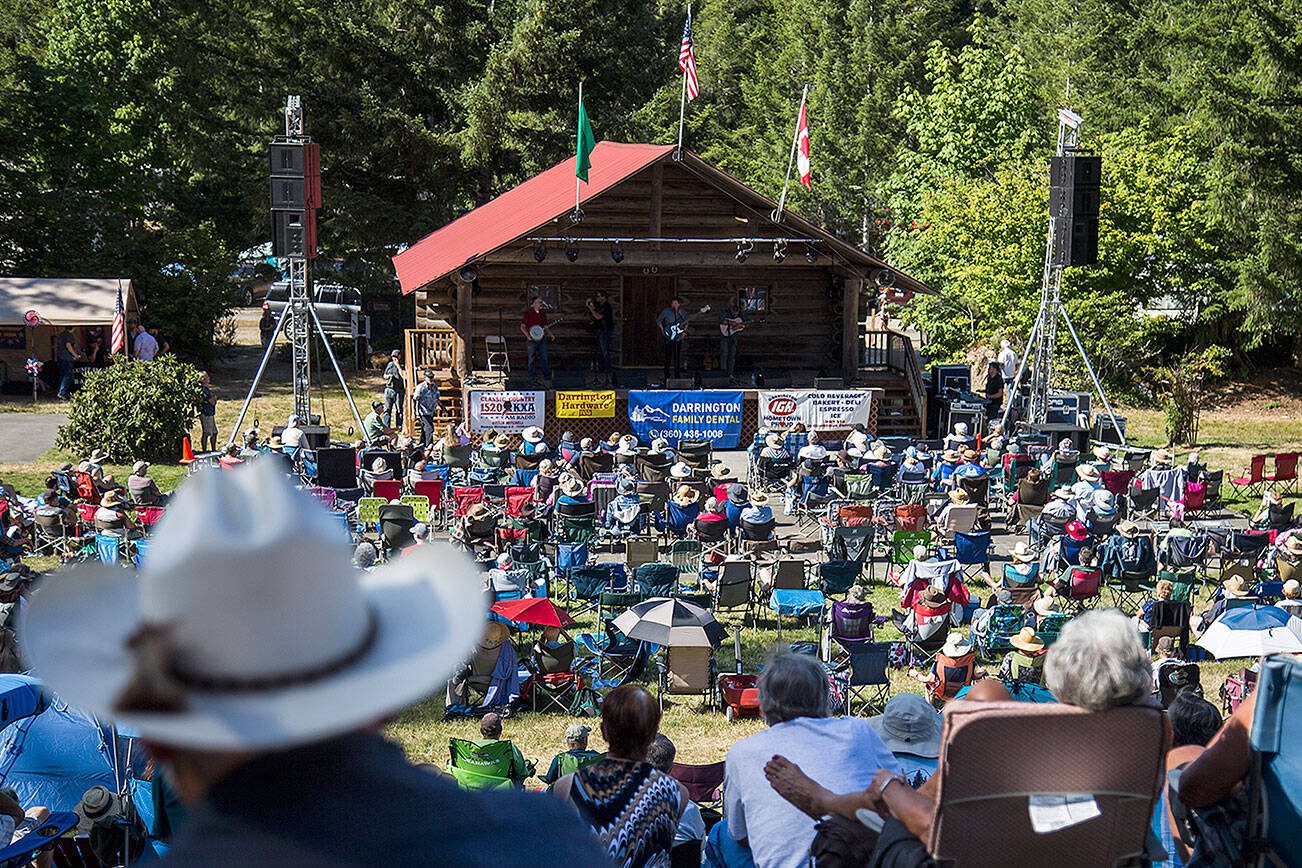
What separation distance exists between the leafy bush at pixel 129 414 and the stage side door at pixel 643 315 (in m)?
8.93

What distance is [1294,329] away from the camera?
102 ft

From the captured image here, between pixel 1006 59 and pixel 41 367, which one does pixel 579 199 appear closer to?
pixel 41 367

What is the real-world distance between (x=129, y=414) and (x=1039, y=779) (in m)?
20.4

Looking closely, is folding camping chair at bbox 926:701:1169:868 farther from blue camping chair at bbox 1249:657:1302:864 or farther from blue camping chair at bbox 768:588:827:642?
blue camping chair at bbox 768:588:827:642

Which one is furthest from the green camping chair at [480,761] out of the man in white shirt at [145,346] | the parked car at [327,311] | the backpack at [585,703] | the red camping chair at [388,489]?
the man in white shirt at [145,346]

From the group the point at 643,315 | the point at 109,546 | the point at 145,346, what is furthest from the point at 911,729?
the point at 145,346

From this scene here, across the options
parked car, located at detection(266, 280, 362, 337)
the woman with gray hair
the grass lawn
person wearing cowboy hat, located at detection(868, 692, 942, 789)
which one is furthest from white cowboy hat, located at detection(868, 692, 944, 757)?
parked car, located at detection(266, 280, 362, 337)

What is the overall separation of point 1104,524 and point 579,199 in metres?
11.7

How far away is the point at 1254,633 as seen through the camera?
401 inches

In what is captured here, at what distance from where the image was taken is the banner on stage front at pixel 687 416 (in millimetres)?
22781

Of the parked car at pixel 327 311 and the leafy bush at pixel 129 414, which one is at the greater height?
the parked car at pixel 327 311

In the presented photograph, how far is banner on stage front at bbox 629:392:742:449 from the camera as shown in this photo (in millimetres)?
22781

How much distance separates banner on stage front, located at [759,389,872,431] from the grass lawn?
6.23m

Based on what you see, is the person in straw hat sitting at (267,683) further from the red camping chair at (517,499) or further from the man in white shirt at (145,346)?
the man in white shirt at (145,346)
